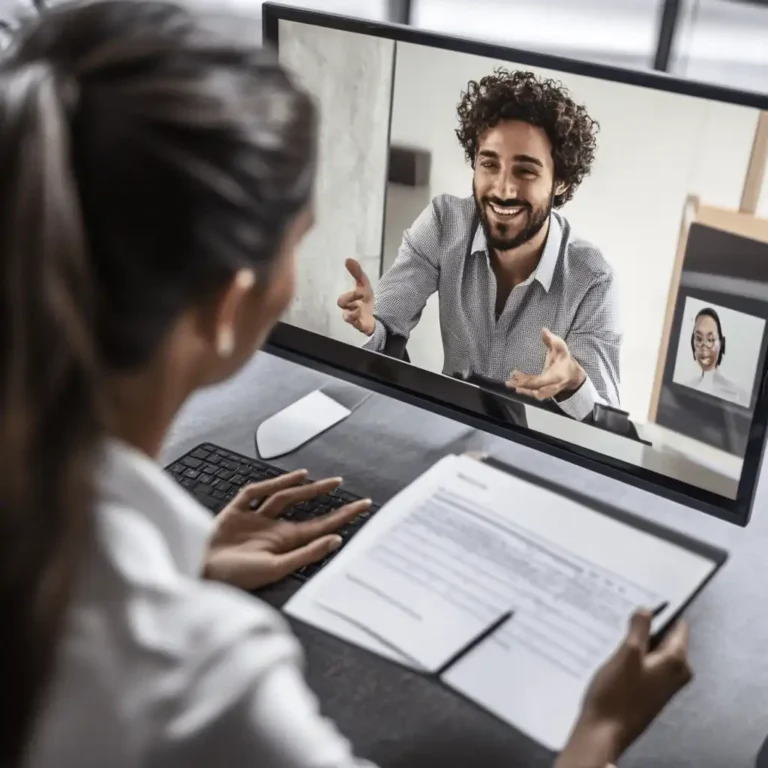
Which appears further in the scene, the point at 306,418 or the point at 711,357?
the point at 306,418

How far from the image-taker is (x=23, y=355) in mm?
436

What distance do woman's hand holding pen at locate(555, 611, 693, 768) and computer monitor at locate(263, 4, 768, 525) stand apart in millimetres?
167

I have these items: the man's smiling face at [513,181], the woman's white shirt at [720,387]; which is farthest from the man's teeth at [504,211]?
the woman's white shirt at [720,387]

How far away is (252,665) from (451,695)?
12.2 inches

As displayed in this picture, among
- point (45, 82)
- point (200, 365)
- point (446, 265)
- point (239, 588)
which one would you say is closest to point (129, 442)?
point (200, 365)

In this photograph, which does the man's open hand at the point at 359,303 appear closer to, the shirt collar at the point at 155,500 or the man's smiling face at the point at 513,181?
the man's smiling face at the point at 513,181

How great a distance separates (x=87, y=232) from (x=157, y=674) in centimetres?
22

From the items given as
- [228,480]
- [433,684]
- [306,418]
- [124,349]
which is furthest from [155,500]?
[306,418]

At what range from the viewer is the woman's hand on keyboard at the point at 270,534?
865 mm

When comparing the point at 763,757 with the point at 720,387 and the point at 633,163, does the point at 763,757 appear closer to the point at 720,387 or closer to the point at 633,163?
the point at 720,387

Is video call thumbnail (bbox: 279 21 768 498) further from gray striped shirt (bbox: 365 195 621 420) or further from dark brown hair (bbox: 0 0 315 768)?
dark brown hair (bbox: 0 0 315 768)

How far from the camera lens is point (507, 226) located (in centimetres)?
87

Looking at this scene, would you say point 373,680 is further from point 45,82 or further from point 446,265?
point 45,82

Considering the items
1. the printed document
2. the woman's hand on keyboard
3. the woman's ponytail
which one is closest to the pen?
the printed document
